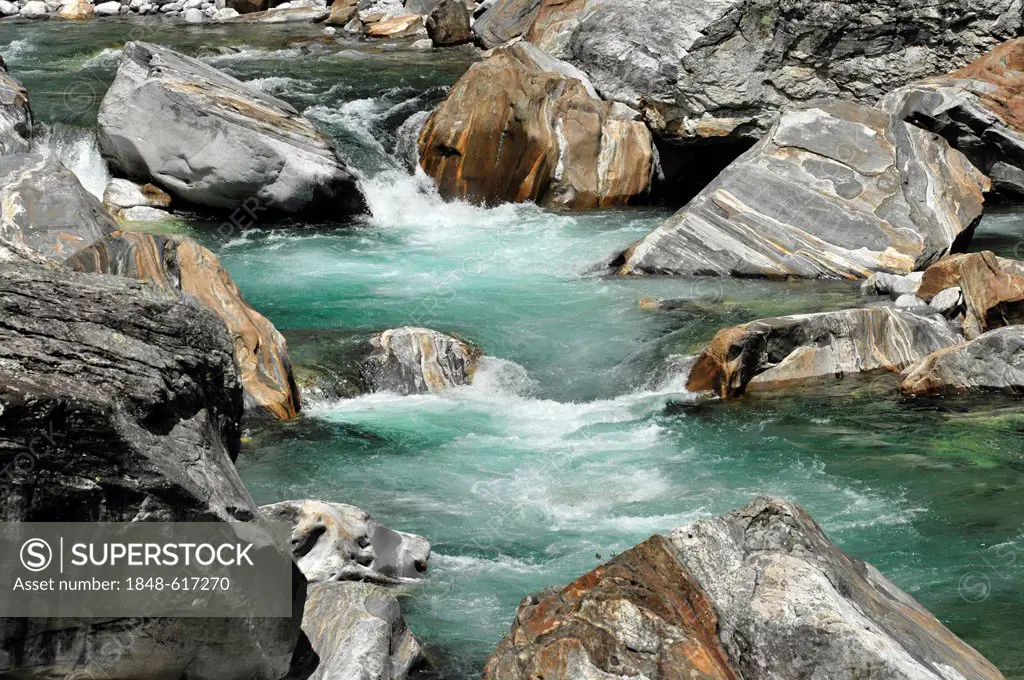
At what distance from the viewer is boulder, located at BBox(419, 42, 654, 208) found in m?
17.6

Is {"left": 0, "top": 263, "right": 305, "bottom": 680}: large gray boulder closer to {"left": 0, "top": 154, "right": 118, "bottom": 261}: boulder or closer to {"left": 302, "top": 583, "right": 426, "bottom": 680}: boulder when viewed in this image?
{"left": 302, "top": 583, "right": 426, "bottom": 680}: boulder

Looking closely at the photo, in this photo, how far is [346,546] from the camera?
7102 millimetres

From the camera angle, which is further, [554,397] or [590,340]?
[590,340]

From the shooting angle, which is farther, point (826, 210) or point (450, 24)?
point (450, 24)

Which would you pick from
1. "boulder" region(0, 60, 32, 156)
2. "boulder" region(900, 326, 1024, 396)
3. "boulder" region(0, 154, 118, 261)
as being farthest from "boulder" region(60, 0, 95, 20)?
"boulder" region(900, 326, 1024, 396)

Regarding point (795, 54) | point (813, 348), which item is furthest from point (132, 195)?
point (795, 54)

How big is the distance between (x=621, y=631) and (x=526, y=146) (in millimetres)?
13093

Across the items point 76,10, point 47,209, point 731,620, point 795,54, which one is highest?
point 731,620

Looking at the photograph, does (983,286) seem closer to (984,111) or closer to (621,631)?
(984,111)

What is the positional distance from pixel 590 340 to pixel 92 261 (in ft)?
16.2

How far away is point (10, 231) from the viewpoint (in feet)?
37.8

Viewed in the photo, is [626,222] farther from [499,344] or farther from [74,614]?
[74,614]

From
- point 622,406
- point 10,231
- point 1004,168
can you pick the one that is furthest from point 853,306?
point 10,231

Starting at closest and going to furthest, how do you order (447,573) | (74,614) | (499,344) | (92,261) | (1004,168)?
(74,614), (447,573), (92,261), (499,344), (1004,168)
